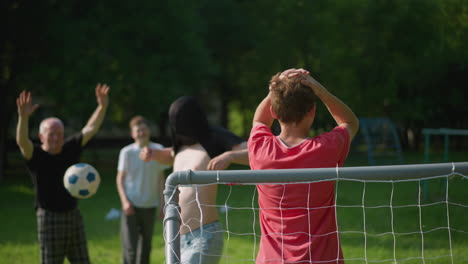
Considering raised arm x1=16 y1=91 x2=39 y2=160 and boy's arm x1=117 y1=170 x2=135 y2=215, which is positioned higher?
raised arm x1=16 y1=91 x2=39 y2=160

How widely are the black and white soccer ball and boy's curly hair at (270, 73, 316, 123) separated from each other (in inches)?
131

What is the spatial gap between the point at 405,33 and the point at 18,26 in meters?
20.2

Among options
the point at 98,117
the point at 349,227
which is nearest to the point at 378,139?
the point at 349,227

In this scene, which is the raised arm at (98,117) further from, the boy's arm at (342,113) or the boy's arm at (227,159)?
the boy's arm at (342,113)

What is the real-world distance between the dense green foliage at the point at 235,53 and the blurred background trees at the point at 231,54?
2.1 inches

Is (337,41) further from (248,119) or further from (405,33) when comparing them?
(248,119)

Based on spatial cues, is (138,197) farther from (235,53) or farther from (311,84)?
(235,53)

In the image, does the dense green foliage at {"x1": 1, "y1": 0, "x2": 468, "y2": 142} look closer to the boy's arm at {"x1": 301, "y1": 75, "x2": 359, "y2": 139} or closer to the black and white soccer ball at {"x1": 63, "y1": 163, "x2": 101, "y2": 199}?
the black and white soccer ball at {"x1": 63, "y1": 163, "x2": 101, "y2": 199}

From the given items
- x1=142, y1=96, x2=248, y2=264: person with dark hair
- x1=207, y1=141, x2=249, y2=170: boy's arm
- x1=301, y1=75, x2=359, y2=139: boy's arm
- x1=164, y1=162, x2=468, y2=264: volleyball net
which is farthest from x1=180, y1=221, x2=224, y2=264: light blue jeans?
x1=301, y1=75, x2=359, y2=139: boy's arm

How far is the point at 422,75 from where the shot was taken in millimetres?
30406

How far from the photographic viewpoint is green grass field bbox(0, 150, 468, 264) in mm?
7285

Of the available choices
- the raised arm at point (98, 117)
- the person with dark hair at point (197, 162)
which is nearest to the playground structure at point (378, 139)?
the raised arm at point (98, 117)

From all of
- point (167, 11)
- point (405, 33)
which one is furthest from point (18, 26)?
point (405, 33)

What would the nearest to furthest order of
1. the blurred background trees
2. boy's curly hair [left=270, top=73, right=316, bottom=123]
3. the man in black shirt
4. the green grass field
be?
boy's curly hair [left=270, top=73, right=316, bottom=123] → the man in black shirt → the green grass field → the blurred background trees
